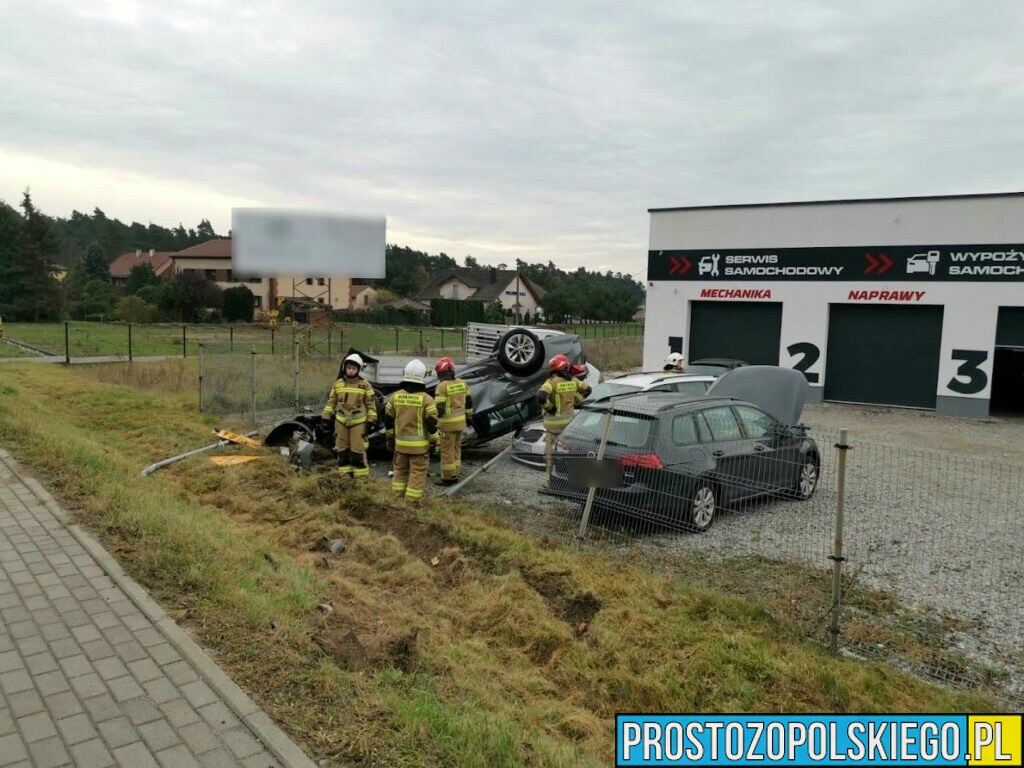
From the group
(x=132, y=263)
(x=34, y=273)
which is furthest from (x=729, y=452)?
(x=132, y=263)

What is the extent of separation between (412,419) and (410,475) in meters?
0.68

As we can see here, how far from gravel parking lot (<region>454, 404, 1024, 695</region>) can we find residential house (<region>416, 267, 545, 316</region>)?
2874 inches

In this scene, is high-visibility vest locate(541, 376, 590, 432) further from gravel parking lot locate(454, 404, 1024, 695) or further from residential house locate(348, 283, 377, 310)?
residential house locate(348, 283, 377, 310)

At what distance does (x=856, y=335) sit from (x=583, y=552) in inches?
658

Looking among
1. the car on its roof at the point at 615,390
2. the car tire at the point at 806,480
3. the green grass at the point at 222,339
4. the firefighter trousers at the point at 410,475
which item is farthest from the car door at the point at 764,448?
the green grass at the point at 222,339

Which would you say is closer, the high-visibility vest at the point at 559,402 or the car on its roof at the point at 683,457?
the car on its roof at the point at 683,457

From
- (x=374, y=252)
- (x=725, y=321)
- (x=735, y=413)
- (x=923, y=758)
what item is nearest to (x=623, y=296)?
(x=725, y=321)

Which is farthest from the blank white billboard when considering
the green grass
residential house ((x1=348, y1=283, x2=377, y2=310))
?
residential house ((x1=348, y1=283, x2=377, y2=310))

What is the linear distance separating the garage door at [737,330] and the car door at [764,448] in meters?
14.1

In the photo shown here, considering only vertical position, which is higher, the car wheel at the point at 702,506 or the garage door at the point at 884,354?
the garage door at the point at 884,354

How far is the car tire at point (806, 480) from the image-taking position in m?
8.20

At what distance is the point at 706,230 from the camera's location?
22.4 meters

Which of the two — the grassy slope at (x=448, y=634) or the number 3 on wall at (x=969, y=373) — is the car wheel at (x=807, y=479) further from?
the number 3 on wall at (x=969, y=373)

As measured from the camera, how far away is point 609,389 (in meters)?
10.8
